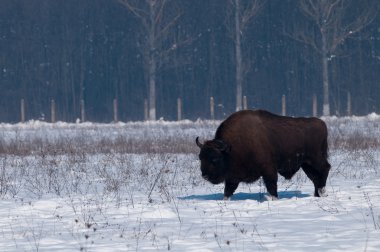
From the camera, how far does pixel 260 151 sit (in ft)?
45.8

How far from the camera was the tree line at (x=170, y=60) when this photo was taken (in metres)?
58.3

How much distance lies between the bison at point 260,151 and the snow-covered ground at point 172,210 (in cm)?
35

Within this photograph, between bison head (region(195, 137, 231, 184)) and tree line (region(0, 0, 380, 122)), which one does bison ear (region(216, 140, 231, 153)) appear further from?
tree line (region(0, 0, 380, 122))

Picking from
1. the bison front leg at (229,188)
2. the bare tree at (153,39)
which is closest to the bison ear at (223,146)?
the bison front leg at (229,188)

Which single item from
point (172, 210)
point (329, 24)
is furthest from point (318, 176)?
point (329, 24)

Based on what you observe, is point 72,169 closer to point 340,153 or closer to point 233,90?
point 340,153

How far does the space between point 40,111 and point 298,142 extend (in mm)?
46517

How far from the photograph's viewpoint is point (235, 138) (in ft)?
46.3

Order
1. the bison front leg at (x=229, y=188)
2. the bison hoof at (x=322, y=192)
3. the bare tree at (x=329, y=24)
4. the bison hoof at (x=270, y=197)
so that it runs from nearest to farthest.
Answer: the bison hoof at (x=270, y=197) < the bison hoof at (x=322, y=192) < the bison front leg at (x=229, y=188) < the bare tree at (x=329, y=24)

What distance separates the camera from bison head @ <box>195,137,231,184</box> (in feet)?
45.5

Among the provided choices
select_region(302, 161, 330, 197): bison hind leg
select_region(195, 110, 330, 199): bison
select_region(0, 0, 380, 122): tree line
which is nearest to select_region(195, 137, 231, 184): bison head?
select_region(195, 110, 330, 199): bison

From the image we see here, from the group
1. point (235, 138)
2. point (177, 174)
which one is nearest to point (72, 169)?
point (177, 174)

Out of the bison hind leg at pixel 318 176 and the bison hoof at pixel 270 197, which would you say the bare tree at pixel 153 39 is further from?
the bison hoof at pixel 270 197

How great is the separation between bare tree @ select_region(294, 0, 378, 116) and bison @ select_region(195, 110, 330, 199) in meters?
34.3
